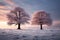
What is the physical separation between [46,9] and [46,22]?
0.29 meters

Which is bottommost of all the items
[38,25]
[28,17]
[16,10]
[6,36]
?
[6,36]

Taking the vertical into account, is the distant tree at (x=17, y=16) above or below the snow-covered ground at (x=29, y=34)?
above

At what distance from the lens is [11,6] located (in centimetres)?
237

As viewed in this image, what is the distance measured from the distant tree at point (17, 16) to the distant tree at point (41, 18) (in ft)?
0.55

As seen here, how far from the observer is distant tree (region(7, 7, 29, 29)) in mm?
2352

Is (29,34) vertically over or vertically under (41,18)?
under

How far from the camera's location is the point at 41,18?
8.05 ft

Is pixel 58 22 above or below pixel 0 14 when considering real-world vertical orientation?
below

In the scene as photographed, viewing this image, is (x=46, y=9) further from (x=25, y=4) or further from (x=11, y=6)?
(x=11, y=6)

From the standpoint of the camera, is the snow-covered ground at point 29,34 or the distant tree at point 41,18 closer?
the snow-covered ground at point 29,34

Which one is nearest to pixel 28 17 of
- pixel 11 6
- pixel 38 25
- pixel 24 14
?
pixel 24 14

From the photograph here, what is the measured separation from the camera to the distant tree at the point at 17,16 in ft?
7.72

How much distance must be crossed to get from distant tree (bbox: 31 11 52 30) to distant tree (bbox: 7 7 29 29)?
167 millimetres

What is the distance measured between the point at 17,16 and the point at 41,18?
526mm
